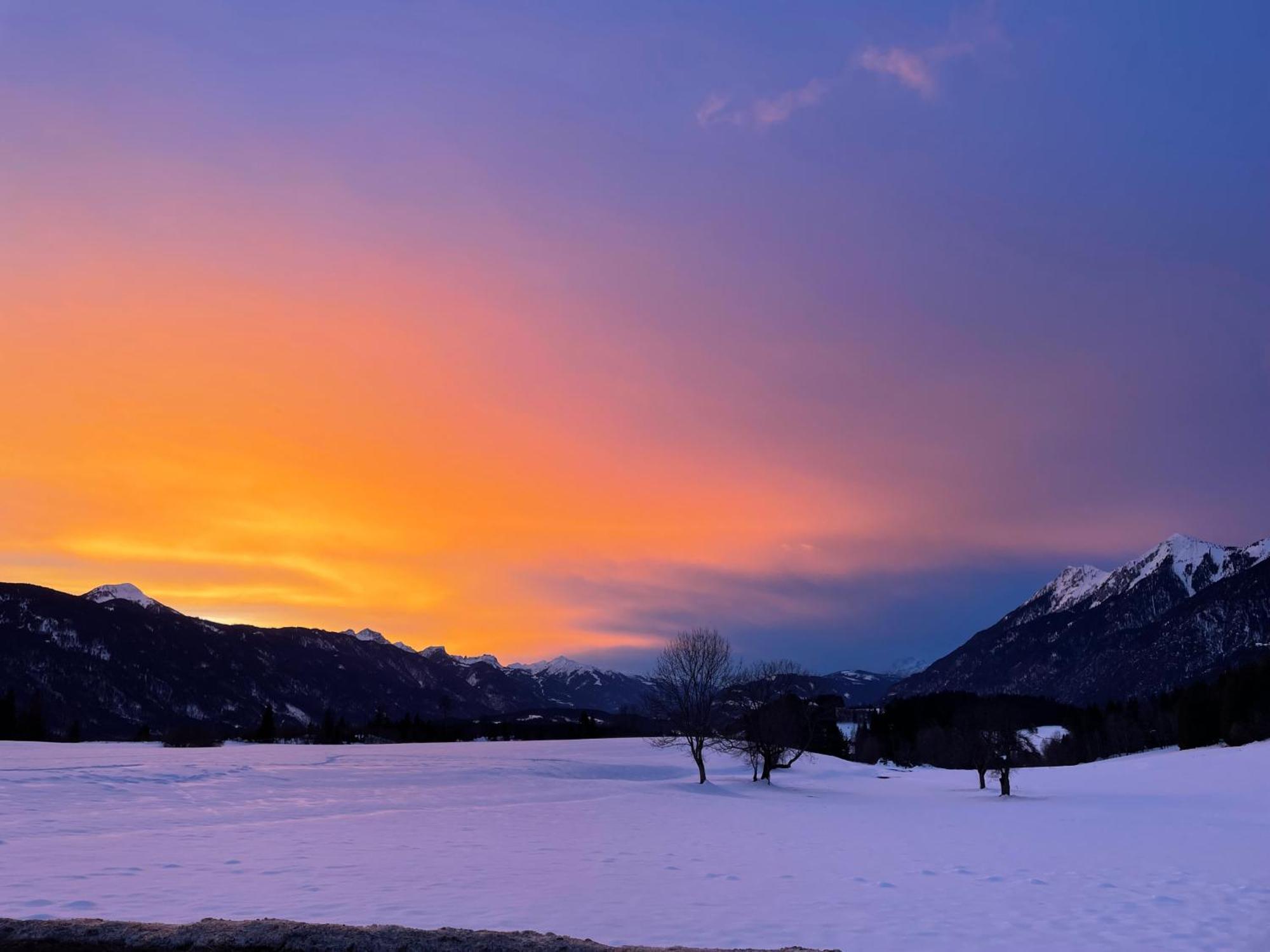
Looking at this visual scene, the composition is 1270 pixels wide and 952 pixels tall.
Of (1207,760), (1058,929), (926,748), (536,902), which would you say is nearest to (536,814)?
(536,902)

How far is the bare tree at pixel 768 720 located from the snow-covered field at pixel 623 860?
29.0 feet

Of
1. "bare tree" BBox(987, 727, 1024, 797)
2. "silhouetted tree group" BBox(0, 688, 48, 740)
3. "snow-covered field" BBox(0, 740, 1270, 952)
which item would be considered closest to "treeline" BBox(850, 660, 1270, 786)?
"bare tree" BBox(987, 727, 1024, 797)

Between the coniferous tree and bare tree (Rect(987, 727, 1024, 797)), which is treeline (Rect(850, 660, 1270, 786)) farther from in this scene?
the coniferous tree

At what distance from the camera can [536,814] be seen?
30266 mm

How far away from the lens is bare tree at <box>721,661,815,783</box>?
2136 inches

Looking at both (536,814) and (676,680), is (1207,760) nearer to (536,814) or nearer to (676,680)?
(676,680)

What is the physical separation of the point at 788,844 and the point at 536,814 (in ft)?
34.0

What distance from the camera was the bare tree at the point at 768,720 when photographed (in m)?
54.2

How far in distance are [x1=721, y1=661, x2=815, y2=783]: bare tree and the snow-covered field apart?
29.0ft

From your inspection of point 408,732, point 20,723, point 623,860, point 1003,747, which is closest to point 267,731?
point 20,723

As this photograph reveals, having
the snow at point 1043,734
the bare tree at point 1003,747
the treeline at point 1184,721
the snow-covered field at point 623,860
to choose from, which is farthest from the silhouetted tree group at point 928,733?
the snow-covered field at point 623,860

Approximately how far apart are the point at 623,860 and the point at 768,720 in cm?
3653

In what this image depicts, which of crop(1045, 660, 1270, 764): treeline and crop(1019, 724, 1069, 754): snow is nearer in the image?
crop(1045, 660, 1270, 764): treeline

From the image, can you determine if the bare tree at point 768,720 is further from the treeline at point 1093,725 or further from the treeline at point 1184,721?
the treeline at point 1184,721
